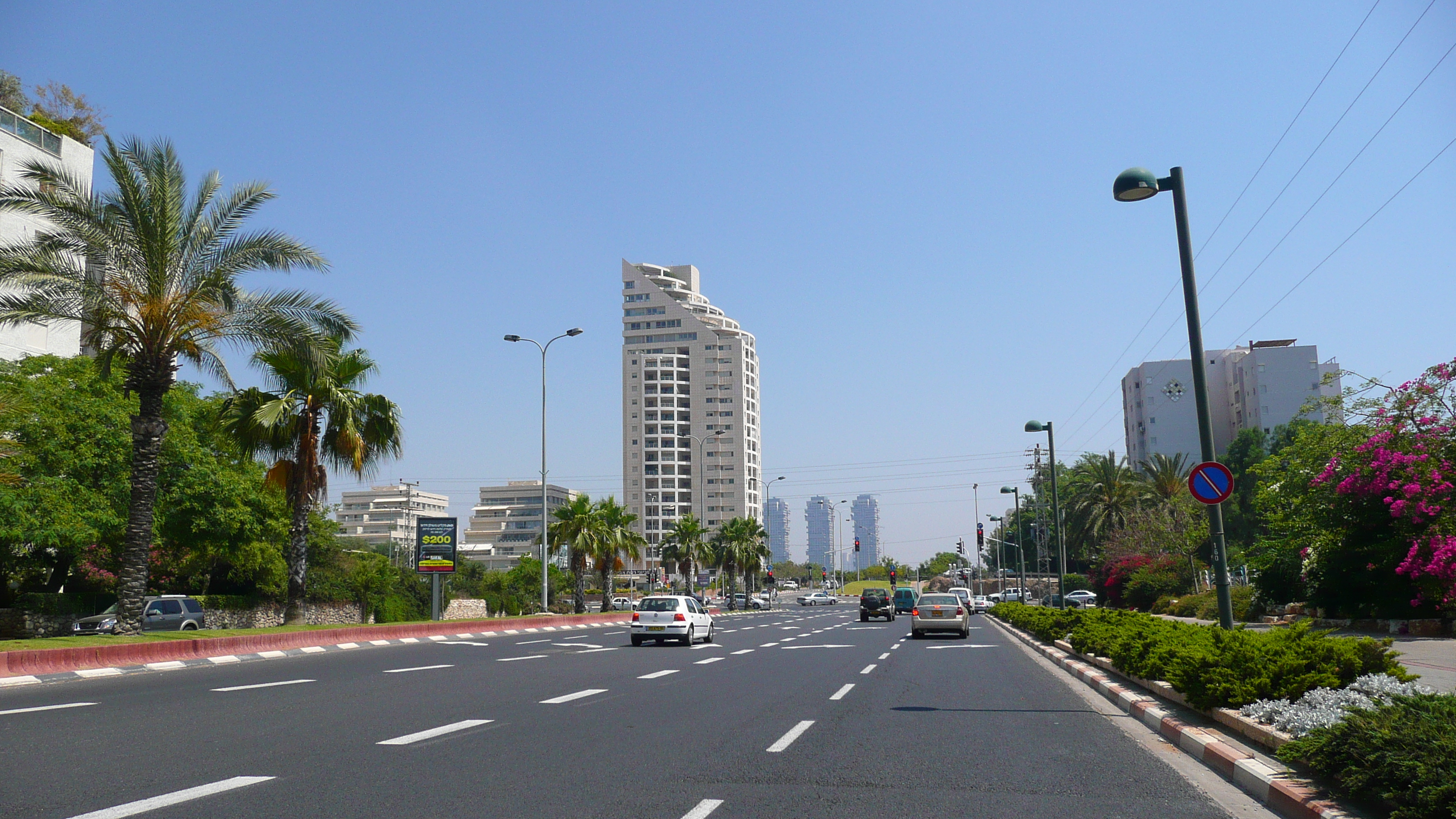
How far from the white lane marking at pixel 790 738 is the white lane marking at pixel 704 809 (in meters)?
2.26

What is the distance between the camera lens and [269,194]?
24.7 meters

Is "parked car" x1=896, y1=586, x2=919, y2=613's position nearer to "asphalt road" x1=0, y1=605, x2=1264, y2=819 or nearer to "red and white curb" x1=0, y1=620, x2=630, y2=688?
"red and white curb" x1=0, y1=620, x2=630, y2=688

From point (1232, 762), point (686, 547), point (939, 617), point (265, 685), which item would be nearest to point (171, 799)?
point (1232, 762)

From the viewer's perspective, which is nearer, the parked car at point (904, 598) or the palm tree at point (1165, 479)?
the parked car at point (904, 598)

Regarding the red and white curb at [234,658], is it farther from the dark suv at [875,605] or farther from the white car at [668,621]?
the dark suv at [875,605]

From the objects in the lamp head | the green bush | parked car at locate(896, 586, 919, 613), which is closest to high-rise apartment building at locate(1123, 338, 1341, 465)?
parked car at locate(896, 586, 919, 613)

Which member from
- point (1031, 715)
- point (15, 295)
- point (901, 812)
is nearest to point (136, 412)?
point (15, 295)

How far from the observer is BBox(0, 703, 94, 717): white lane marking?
38.5ft

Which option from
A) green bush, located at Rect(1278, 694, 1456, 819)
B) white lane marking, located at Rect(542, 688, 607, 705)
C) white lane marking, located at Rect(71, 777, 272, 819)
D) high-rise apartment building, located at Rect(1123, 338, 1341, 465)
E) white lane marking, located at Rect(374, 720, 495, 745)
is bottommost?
white lane marking, located at Rect(542, 688, 607, 705)

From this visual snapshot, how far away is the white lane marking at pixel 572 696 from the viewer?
42.9ft

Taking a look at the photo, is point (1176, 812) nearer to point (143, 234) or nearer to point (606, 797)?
point (606, 797)

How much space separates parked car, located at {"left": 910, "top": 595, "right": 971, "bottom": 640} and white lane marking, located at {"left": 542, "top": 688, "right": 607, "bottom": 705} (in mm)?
20494

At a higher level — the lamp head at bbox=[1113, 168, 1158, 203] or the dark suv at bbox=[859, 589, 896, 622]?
the lamp head at bbox=[1113, 168, 1158, 203]

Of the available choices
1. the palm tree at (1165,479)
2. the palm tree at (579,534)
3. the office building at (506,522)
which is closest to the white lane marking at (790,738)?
the palm tree at (579,534)
